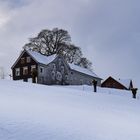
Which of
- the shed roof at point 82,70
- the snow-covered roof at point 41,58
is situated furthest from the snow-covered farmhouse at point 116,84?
the snow-covered roof at point 41,58

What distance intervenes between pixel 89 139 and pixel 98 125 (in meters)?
3.43

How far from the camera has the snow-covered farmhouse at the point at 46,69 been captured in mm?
74875

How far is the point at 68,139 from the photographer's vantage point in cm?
1335

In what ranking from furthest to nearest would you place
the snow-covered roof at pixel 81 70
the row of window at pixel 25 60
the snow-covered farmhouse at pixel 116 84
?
the snow-covered farmhouse at pixel 116 84, the snow-covered roof at pixel 81 70, the row of window at pixel 25 60

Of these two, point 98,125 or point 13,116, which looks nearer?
point 13,116

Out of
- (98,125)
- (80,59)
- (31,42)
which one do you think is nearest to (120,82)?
(80,59)

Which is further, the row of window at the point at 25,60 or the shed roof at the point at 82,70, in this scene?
the shed roof at the point at 82,70

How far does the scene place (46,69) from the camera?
7644 cm

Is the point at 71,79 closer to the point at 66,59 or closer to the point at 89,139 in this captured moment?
the point at 66,59

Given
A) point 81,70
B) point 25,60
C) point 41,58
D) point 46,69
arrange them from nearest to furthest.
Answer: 1. point 41,58
2. point 46,69
3. point 25,60
4. point 81,70

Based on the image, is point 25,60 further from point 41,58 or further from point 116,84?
point 116,84

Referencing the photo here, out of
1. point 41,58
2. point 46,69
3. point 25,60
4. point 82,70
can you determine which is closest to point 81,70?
point 82,70

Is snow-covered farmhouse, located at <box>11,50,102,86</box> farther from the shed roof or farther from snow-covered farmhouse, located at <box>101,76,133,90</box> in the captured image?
snow-covered farmhouse, located at <box>101,76,133,90</box>

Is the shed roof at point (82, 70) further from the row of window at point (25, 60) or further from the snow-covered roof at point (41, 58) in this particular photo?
the row of window at point (25, 60)
